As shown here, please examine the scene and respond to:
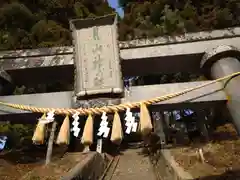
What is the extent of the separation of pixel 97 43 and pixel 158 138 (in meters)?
10.3

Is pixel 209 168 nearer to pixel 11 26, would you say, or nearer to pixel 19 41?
pixel 19 41

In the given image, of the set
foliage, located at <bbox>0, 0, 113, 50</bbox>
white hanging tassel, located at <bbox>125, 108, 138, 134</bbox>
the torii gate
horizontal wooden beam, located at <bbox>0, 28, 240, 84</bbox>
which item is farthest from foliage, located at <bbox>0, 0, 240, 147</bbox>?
white hanging tassel, located at <bbox>125, 108, 138, 134</bbox>

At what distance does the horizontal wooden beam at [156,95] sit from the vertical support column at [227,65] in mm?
158

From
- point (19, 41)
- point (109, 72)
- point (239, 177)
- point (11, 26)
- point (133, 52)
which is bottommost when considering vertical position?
point (239, 177)

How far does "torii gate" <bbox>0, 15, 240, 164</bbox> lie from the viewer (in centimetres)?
467

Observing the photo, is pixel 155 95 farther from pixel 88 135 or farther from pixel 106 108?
pixel 88 135

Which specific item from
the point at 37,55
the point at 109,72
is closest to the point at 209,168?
the point at 109,72

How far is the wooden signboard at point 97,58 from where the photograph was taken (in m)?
4.73

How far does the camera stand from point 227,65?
4980mm

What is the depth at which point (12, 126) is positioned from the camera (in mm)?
15219

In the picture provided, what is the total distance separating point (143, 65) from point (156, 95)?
1.04 m

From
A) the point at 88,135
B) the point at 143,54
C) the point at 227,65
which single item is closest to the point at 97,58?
the point at 143,54

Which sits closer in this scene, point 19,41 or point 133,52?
point 133,52

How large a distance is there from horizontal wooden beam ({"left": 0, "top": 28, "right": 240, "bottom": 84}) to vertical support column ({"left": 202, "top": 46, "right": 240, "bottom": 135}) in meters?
0.22
